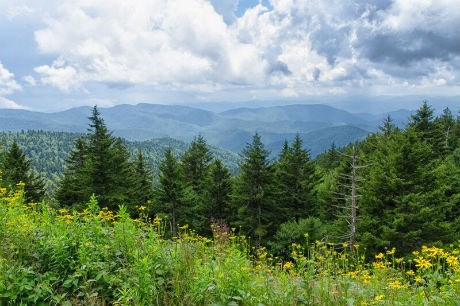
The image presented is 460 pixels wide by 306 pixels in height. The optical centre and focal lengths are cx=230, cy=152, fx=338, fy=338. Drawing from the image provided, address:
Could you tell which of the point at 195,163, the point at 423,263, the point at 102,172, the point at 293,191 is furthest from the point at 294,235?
the point at 423,263

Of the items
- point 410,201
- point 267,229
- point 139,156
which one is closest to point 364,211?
point 410,201

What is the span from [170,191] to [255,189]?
804 cm

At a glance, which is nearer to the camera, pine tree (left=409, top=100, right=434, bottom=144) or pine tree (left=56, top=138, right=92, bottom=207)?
pine tree (left=56, top=138, right=92, bottom=207)

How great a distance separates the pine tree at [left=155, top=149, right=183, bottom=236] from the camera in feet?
104

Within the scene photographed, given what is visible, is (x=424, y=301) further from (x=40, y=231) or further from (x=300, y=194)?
(x=300, y=194)

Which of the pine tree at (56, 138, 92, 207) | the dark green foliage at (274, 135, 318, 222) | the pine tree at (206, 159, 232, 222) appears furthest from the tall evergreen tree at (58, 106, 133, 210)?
the dark green foliage at (274, 135, 318, 222)

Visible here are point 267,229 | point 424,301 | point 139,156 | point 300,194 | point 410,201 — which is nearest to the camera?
point 424,301

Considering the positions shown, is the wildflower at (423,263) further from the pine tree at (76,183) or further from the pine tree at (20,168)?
the pine tree at (20,168)

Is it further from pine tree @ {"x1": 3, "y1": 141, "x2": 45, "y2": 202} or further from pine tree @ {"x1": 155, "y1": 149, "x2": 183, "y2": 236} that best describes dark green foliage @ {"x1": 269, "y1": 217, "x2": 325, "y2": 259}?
pine tree @ {"x1": 3, "y1": 141, "x2": 45, "y2": 202}

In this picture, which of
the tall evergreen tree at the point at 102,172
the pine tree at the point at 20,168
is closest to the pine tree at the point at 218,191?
the tall evergreen tree at the point at 102,172

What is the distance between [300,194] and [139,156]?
20430 millimetres

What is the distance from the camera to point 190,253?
4457 millimetres

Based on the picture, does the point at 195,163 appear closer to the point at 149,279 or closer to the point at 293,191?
the point at 293,191

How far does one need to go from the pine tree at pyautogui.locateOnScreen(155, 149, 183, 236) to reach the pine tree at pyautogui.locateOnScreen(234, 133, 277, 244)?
18.6 feet
